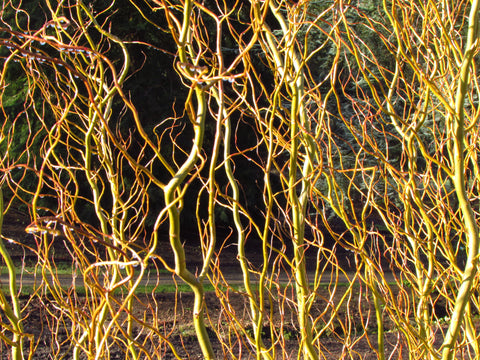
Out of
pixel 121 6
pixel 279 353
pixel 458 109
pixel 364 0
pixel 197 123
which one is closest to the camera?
pixel 197 123

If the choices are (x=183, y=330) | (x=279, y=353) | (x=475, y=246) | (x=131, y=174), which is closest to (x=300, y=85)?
(x=475, y=246)

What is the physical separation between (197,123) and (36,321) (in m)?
4.31

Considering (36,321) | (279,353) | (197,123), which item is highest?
(197,123)

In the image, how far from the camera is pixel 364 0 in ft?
28.3

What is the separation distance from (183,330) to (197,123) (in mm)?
3971

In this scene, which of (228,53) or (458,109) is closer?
(458,109)

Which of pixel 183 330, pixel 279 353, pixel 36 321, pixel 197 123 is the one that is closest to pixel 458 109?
pixel 197 123

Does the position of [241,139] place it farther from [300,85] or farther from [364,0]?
[300,85]

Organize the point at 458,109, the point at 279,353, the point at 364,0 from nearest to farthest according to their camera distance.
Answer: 1. the point at 458,109
2. the point at 279,353
3. the point at 364,0

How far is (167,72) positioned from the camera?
1020cm

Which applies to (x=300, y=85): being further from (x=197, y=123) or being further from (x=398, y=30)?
(x=197, y=123)

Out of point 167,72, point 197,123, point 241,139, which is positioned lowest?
point 197,123

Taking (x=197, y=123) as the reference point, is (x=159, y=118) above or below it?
above

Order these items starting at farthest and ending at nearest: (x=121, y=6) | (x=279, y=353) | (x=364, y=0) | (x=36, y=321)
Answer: (x=121, y=6)
(x=364, y=0)
(x=36, y=321)
(x=279, y=353)
